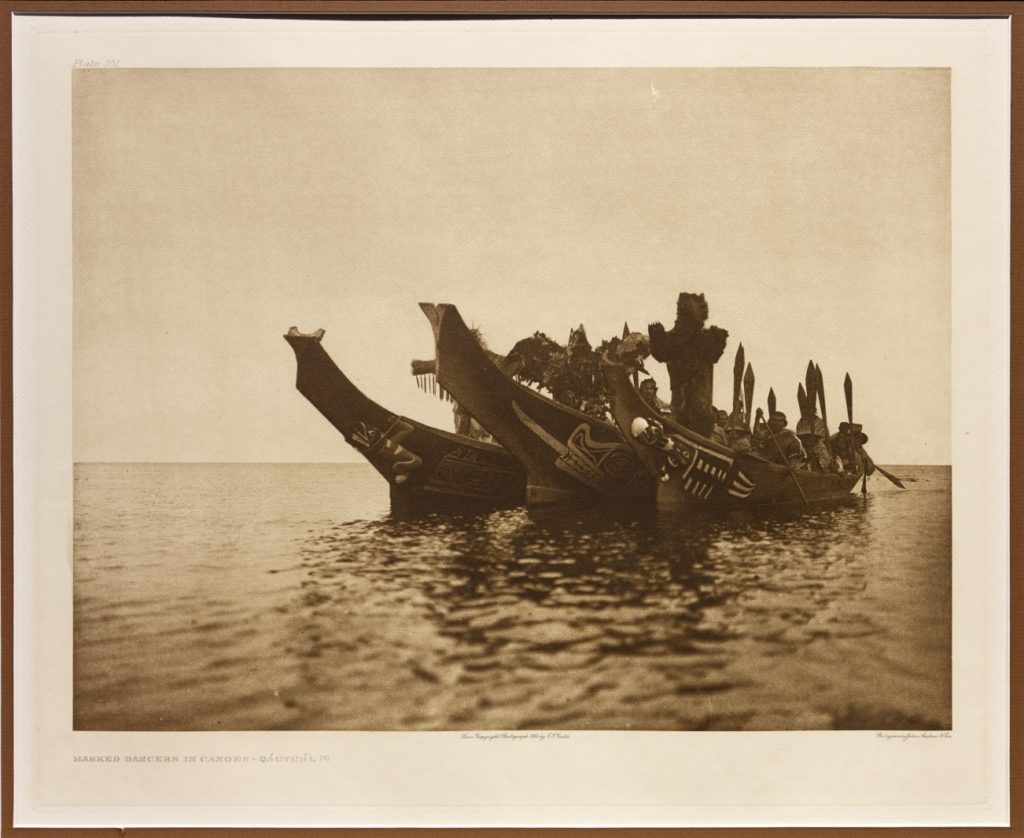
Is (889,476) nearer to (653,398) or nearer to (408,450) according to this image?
(653,398)

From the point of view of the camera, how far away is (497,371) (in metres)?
1.88

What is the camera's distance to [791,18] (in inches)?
71.4

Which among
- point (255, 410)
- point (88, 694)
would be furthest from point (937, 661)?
point (88, 694)

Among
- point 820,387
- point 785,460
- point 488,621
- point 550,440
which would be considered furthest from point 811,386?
point 488,621

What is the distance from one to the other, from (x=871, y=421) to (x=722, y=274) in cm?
58

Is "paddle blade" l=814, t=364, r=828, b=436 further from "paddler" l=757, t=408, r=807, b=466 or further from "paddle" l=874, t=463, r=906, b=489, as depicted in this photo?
"paddle" l=874, t=463, r=906, b=489

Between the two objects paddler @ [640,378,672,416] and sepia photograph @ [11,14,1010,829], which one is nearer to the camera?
sepia photograph @ [11,14,1010,829]

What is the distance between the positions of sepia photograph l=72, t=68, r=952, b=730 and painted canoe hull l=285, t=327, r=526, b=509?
1cm

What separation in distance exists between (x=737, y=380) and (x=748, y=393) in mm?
49

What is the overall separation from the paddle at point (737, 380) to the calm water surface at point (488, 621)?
1.16ft

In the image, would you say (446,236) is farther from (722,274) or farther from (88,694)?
(88,694)

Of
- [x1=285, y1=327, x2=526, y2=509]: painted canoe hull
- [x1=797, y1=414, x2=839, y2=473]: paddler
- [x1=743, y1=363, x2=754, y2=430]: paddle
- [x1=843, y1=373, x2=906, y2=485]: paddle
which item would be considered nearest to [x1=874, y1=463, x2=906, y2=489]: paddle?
[x1=843, y1=373, x2=906, y2=485]: paddle

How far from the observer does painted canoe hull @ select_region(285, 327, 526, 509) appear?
1835 millimetres

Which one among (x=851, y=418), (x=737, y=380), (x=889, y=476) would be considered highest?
(x=737, y=380)
